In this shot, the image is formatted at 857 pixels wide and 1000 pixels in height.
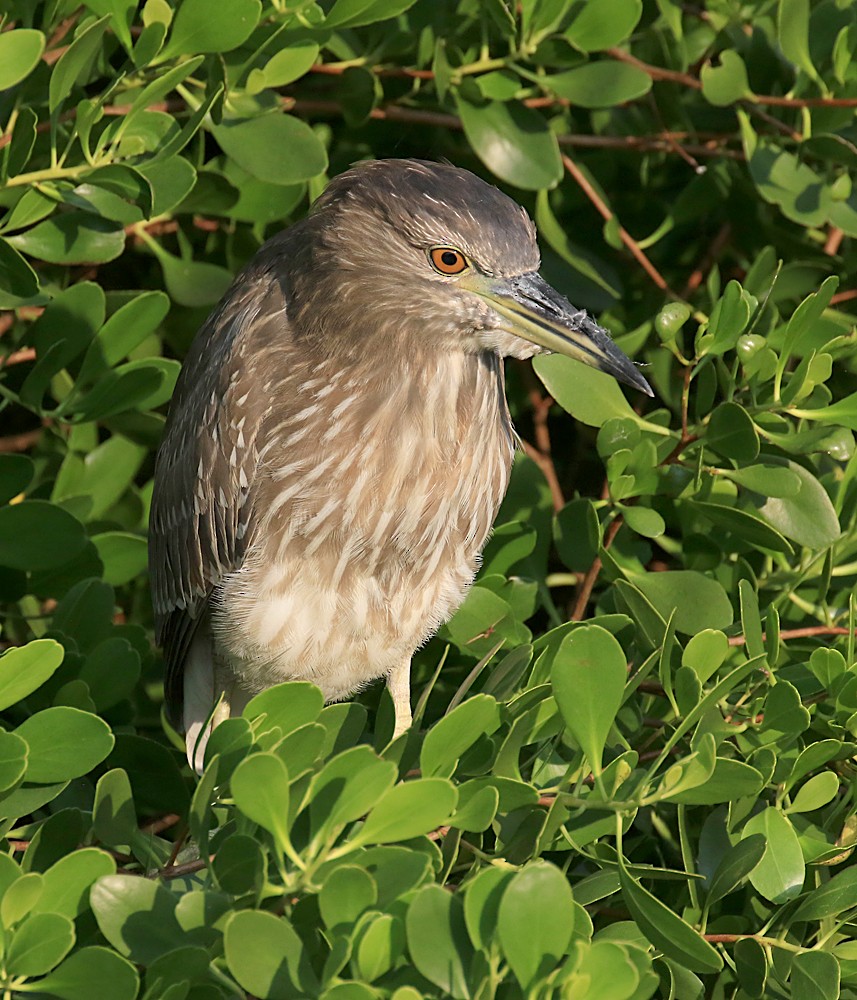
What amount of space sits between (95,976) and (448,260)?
1.62 m

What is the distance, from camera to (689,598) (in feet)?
8.66

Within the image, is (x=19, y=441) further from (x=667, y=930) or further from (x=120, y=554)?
(x=667, y=930)

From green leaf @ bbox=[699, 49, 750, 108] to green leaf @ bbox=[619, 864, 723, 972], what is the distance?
1.89 m

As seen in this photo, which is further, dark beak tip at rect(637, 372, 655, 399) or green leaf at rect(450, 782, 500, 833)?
dark beak tip at rect(637, 372, 655, 399)

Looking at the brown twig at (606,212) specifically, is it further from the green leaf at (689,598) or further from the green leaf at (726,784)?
the green leaf at (726,784)

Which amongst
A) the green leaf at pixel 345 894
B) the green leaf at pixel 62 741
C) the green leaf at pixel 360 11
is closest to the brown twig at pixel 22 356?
the green leaf at pixel 360 11

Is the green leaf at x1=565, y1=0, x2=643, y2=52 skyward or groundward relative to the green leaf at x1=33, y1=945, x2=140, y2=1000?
skyward

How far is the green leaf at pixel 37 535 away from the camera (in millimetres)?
2715

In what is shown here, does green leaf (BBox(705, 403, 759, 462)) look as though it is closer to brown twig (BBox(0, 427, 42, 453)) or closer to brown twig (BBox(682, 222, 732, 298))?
brown twig (BBox(682, 222, 732, 298))

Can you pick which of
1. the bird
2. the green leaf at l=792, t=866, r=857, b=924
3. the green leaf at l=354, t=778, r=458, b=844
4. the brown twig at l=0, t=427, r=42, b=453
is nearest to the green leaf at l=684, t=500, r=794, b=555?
the bird

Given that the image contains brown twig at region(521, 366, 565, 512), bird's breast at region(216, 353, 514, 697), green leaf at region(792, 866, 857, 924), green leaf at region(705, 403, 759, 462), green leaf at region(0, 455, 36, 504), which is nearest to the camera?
green leaf at region(792, 866, 857, 924)

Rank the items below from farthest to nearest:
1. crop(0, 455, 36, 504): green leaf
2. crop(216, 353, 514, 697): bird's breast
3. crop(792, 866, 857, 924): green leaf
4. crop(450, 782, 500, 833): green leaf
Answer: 1. crop(216, 353, 514, 697): bird's breast
2. crop(0, 455, 36, 504): green leaf
3. crop(792, 866, 857, 924): green leaf
4. crop(450, 782, 500, 833): green leaf

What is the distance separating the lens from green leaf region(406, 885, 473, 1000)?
1.57 meters

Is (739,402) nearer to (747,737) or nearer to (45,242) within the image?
(747,737)
